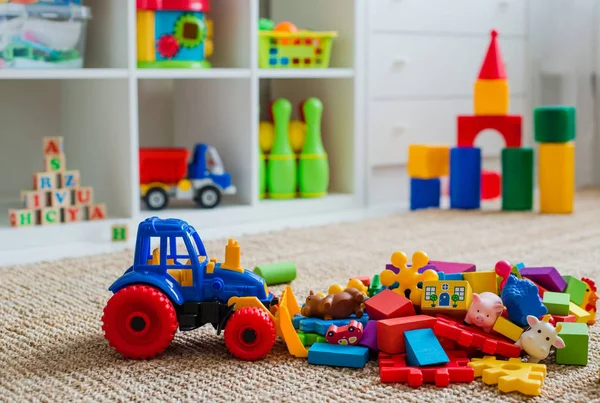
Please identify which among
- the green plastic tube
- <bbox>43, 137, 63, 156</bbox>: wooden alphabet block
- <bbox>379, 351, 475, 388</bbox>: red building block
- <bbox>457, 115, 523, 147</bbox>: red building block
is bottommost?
<bbox>379, 351, 475, 388</bbox>: red building block

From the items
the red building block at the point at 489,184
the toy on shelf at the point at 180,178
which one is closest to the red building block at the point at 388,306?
the toy on shelf at the point at 180,178

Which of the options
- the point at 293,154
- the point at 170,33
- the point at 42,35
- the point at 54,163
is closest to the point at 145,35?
the point at 170,33

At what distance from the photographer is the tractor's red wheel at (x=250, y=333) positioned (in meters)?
1.05

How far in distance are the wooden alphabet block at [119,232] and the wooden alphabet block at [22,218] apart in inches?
5.9

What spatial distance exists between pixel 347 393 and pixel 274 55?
1.27m

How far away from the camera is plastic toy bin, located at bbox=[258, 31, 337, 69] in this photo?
2.09 m

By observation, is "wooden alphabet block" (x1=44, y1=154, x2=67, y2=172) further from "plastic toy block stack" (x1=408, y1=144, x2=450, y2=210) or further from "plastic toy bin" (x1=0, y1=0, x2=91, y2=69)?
"plastic toy block stack" (x1=408, y1=144, x2=450, y2=210)

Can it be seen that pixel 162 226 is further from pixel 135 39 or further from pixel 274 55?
pixel 274 55

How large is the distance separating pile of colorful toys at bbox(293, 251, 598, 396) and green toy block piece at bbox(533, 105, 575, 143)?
1.05 metres

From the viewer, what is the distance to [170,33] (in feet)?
6.36

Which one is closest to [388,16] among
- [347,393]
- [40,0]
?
[40,0]

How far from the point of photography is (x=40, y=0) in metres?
1.76

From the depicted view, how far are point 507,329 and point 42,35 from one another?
112 centimetres

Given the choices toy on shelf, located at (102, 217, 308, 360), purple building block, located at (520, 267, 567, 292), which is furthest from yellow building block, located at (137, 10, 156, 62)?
purple building block, located at (520, 267, 567, 292)
